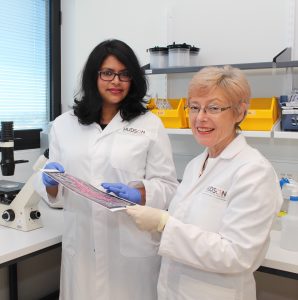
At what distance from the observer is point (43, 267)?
9.09ft

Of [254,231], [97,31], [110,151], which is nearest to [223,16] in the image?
[97,31]

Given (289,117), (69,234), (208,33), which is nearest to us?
(69,234)

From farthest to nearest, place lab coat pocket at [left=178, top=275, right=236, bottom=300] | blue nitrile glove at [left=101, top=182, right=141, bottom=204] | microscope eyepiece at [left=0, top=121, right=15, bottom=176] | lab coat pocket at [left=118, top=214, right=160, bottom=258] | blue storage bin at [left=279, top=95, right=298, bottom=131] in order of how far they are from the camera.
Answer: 1. blue storage bin at [left=279, top=95, right=298, bottom=131]
2. microscope eyepiece at [left=0, top=121, right=15, bottom=176]
3. lab coat pocket at [left=118, top=214, right=160, bottom=258]
4. blue nitrile glove at [left=101, top=182, right=141, bottom=204]
5. lab coat pocket at [left=178, top=275, right=236, bottom=300]

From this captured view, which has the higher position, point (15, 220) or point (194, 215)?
point (194, 215)

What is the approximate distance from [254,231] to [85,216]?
79 centimetres

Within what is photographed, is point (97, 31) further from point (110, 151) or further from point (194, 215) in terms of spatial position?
point (194, 215)

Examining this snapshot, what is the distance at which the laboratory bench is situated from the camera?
4.89 ft

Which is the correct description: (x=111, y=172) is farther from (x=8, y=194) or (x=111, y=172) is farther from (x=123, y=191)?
(x=8, y=194)

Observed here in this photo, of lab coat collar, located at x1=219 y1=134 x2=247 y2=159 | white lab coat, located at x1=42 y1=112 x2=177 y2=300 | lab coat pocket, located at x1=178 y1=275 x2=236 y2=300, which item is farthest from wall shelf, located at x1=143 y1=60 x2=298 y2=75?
lab coat pocket, located at x1=178 y1=275 x2=236 y2=300

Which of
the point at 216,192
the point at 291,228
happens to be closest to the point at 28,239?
the point at 216,192

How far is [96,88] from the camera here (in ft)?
5.50

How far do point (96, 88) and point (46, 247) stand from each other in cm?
76

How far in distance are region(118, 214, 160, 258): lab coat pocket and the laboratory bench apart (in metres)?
0.39

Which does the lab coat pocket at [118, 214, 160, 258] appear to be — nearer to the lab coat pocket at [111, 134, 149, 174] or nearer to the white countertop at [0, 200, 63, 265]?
the lab coat pocket at [111, 134, 149, 174]
